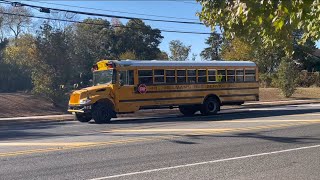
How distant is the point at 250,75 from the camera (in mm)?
22688

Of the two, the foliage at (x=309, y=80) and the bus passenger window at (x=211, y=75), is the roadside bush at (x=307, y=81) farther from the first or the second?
the bus passenger window at (x=211, y=75)

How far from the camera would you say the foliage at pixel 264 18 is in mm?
4809

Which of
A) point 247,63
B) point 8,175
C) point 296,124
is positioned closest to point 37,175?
point 8,175

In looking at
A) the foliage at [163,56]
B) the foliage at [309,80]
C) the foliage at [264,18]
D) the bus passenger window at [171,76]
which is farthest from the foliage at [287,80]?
the foliage at [264,18]

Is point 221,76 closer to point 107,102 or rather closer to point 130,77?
point 130,77

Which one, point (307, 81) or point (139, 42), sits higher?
point (139, 42)

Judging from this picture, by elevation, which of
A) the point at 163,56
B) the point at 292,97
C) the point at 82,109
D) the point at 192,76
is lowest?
the point at 82,109

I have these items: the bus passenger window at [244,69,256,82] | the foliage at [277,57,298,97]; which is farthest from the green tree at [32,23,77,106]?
the foliage at [277,57,298,97]

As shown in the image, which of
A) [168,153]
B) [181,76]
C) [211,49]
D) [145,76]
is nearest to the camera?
[168,153]

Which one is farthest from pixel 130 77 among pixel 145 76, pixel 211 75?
pixel 211 75

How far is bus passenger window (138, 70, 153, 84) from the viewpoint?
63.9 ft

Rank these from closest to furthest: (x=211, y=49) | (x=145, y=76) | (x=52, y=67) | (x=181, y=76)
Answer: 1. (x=145, y=76)
2. (x=181, y=76)
3. (x=52, y=67)
4. (x=211, y=49)

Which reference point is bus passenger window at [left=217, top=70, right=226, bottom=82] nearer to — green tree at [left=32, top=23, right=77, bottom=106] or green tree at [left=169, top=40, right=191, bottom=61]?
green tree at [left=32, top=23, right=77, bottom=106]

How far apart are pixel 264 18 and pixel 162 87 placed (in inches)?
579
